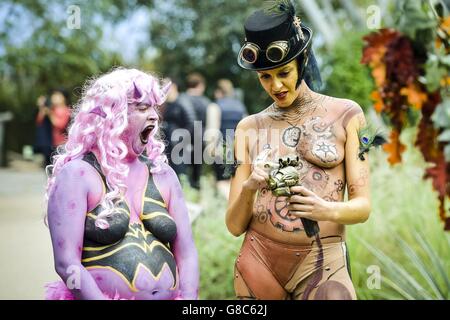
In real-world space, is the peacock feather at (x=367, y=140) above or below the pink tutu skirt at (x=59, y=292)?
above

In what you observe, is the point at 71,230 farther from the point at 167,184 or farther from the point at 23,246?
the point at 23,246

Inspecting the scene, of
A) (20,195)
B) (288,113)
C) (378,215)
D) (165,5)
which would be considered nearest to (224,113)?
(378,215)

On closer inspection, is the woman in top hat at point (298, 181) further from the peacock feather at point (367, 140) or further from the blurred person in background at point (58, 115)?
the blurred person in background at point (58, 115)

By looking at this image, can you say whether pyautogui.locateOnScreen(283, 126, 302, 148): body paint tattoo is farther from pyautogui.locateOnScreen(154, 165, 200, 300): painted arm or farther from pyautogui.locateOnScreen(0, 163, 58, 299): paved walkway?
pyautogui.locateOnScreen(0, 163, 58, 299): paved walkway

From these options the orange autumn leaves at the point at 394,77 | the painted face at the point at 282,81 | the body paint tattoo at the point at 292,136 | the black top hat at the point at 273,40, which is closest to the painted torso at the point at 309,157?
the body paint tattoo at the point at 292,136

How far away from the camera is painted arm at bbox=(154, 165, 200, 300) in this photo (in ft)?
9.33

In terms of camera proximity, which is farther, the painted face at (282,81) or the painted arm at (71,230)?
the painted face at (282,81)

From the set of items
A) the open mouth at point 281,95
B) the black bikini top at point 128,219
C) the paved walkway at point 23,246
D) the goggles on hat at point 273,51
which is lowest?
the paved walkway at point 23,246

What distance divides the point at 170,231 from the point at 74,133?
0.54m

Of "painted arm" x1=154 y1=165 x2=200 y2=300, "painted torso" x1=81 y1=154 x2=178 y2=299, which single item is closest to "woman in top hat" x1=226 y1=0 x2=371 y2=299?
"painted arm" x1=154 y1=165 x2=200 y2=300

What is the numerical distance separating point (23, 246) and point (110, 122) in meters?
5.77

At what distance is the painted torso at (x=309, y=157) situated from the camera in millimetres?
2984

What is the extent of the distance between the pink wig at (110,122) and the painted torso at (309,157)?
0.52 metres

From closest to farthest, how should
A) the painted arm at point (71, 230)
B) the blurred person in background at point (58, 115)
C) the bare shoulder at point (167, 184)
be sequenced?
the painted arm at point (71, 230)
the bare shoulder at point (167, 184)
the blurred person in background at point (58, 115)
